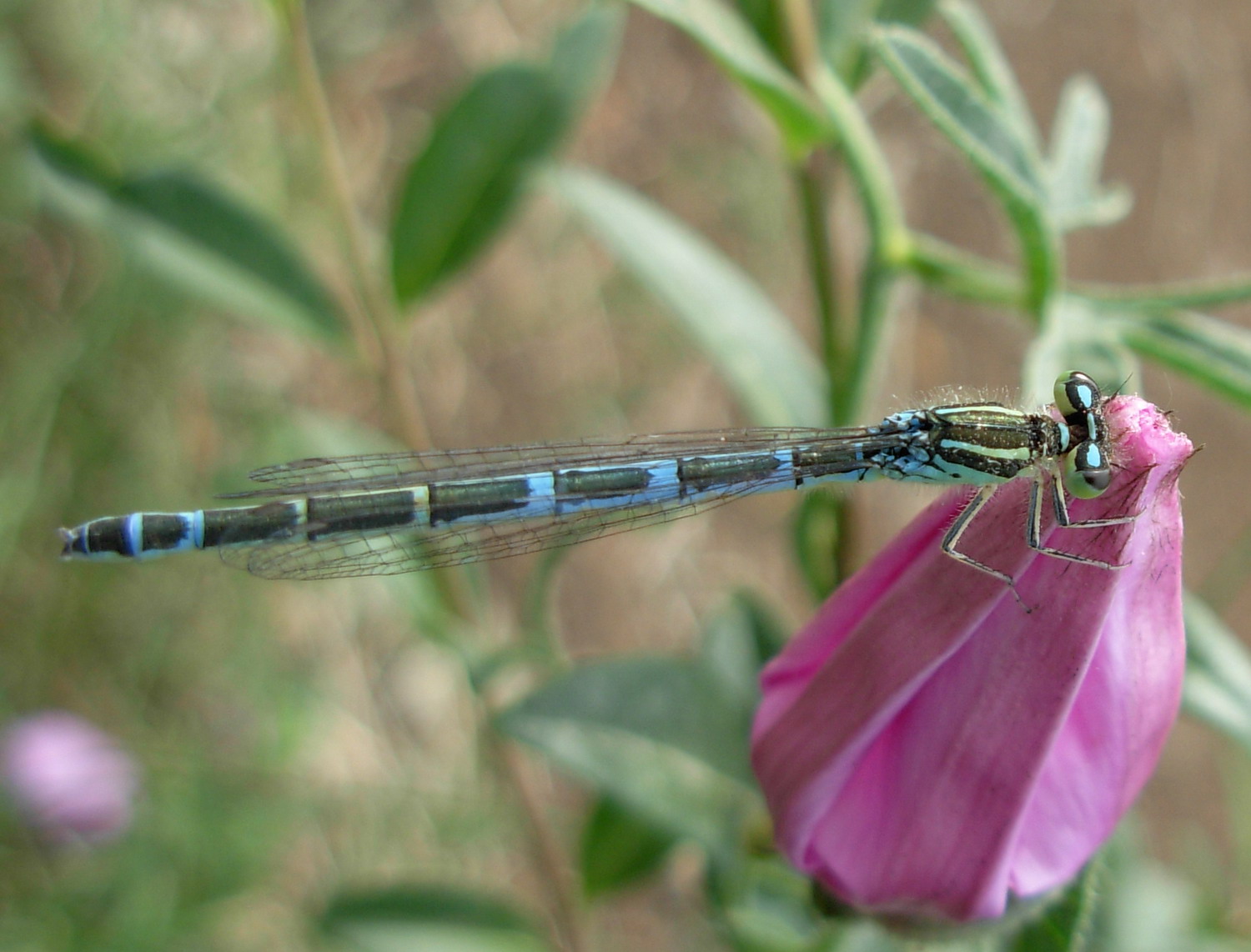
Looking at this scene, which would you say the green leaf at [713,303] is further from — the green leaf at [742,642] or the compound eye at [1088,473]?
the compound eye at [1088,473]

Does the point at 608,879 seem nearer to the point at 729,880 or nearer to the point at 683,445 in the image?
the point at 729,880

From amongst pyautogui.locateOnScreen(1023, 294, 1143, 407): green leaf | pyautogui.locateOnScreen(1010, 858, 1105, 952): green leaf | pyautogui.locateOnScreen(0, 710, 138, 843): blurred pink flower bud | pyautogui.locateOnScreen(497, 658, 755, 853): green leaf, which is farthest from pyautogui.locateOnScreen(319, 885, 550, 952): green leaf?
pyautogui.locateOnScreen(1023, 294, 1143, 407): green leaf

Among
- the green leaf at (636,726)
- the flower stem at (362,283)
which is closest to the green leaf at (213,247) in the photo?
the flower stem at (362,283)

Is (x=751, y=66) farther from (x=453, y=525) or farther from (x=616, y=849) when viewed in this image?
(x=616, y=849)

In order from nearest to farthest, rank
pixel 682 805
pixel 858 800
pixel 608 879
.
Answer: pixel 858 800, pixel 682 805, pixel 608 879

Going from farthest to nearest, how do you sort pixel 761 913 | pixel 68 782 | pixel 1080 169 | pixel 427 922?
pixel 68 782 < pixel 427 922 < pixel 761 913 < pixel 1080 169

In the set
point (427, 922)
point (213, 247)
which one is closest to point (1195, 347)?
point (213, 247)

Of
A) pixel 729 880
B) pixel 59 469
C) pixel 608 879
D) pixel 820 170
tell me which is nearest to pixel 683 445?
pixel 820 170
